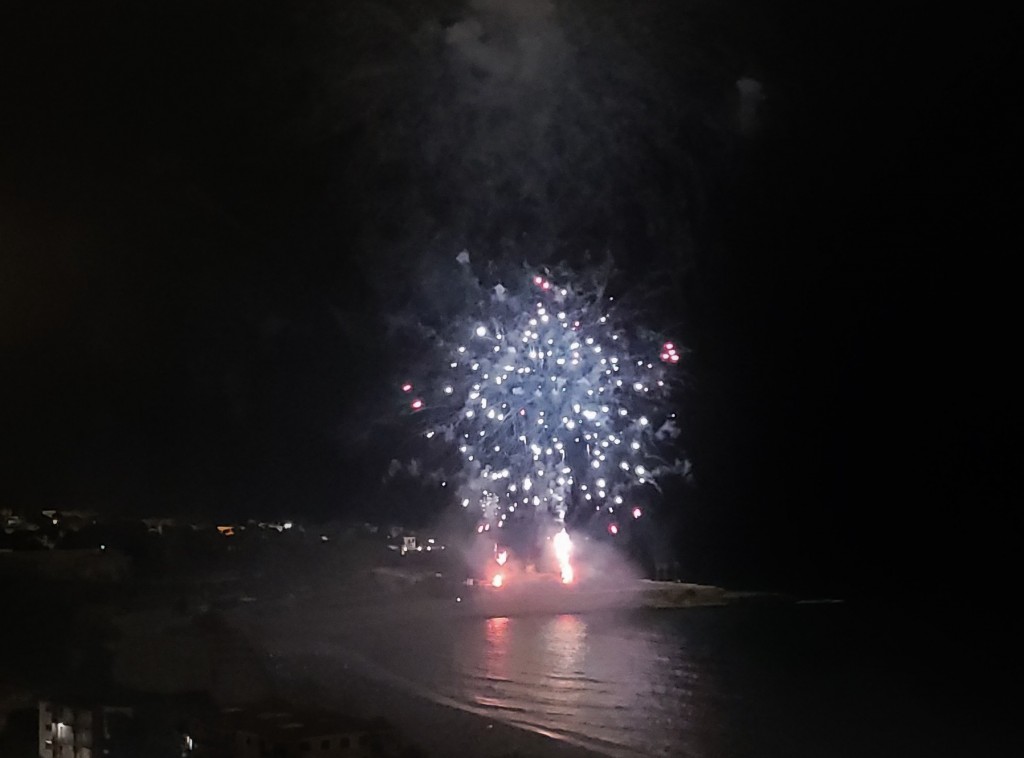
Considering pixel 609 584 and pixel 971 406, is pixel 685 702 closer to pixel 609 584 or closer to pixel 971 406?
pixel 609 584

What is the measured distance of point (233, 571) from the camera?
25.5 ft

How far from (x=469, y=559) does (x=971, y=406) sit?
6.14 meters

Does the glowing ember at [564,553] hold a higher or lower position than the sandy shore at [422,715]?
higher

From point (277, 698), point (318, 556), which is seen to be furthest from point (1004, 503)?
point (277, 698)

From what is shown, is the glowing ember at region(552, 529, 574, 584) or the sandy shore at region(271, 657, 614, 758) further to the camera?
the glowing ember at region(552, 529, 574, 584)

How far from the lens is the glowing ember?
1126cm

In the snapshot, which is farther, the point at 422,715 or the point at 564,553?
the point at 564,553

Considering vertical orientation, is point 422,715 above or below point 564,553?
below

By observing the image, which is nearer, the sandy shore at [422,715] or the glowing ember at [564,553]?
the sandy shore at [422,715]

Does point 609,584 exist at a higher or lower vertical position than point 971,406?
lower

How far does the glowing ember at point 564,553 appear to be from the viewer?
36.9 feet

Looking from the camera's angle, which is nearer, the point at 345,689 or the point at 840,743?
the point at 345,689

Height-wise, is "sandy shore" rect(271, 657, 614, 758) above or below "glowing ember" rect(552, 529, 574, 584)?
below

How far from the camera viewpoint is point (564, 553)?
447 inches
